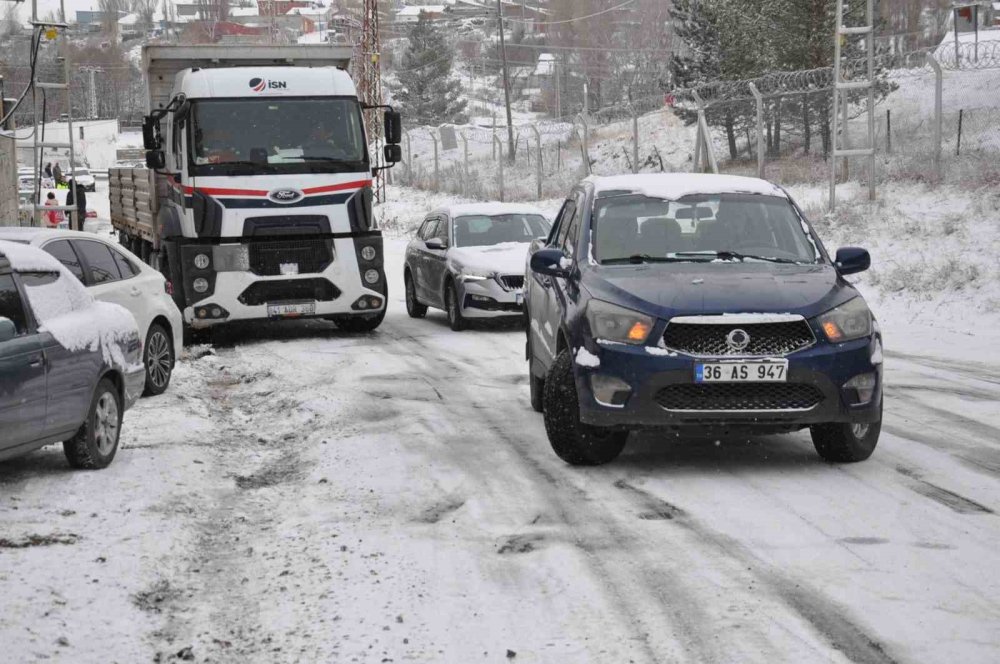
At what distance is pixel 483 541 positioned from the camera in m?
6.64

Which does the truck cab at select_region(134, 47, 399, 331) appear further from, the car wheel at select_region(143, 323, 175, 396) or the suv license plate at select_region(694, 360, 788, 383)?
the suv license plate at select_region(694, 360, 788, 383)

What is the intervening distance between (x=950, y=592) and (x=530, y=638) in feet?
5.93

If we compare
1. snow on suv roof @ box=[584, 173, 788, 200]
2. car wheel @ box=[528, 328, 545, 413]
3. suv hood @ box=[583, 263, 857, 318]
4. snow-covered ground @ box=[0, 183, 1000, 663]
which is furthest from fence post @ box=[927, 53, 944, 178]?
suv hood @ box=[583, 263, 857, 318]

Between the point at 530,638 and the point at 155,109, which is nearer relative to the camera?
the point at 530,638

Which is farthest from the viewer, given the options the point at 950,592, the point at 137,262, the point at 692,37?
the point at 692,37

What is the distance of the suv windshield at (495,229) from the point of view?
58.7 ft

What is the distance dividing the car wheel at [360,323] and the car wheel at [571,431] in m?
8.80

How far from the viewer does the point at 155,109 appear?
1758 centimetres

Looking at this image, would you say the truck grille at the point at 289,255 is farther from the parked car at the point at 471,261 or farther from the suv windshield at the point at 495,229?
the suv windshield at the point at 495,229

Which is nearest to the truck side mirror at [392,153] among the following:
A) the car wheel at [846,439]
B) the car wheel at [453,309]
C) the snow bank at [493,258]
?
the snow bank at [493,258]

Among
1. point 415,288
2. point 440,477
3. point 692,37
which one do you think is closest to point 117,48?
point 692,37

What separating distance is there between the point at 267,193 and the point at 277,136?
0.71 m

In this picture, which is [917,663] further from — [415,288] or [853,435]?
[415,288]

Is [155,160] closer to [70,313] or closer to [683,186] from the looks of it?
[70,313]
